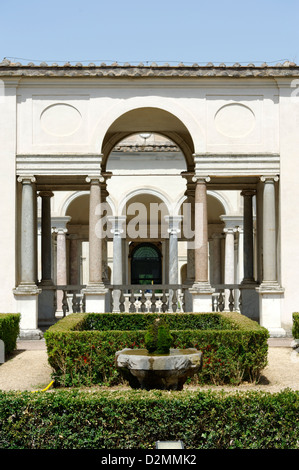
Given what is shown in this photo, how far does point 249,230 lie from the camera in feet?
70.5

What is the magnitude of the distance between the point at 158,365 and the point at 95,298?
8.74 meters

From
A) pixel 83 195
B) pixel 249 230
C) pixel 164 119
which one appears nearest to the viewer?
pixel 164 119

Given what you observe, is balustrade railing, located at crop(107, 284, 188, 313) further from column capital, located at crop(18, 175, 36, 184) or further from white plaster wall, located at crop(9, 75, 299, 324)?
column capital, located at crop(18, 175, 36, 184)

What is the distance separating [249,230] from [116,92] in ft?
22.0

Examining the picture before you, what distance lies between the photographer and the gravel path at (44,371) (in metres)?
11.1

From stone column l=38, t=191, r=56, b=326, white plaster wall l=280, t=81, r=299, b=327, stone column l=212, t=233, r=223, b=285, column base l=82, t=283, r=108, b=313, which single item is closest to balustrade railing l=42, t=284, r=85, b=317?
stone column l=38, t=191, r=56, b=326

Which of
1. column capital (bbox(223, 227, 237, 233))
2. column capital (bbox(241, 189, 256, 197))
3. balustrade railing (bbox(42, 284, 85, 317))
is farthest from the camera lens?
column capital (bbox(223, 227, 237, 233))

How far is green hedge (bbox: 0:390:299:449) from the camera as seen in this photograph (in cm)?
727

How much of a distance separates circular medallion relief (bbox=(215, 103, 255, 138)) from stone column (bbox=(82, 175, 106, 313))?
353cm

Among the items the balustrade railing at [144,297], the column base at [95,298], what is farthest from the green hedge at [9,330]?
the balustrade railing at [144,297]

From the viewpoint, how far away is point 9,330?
14.4 m

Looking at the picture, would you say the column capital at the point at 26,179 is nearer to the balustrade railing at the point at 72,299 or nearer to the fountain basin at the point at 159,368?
the balustrade railing at the point at 72,299
